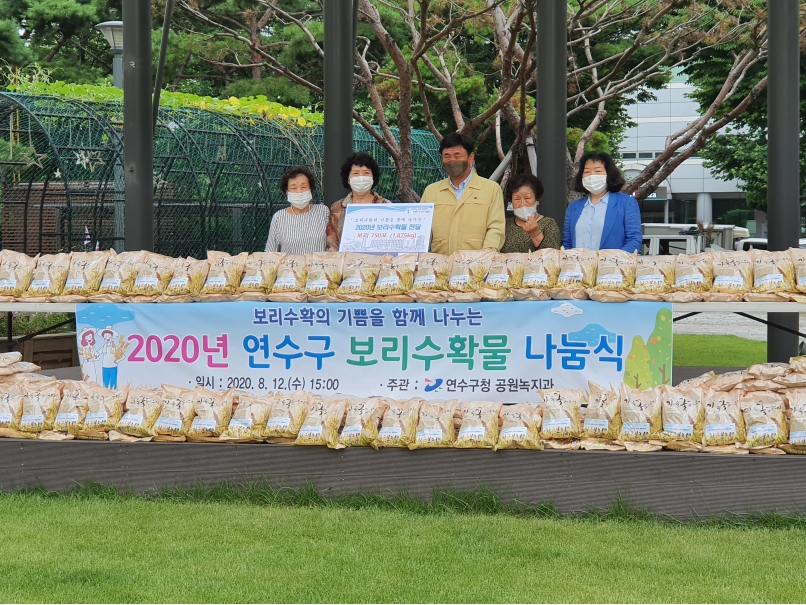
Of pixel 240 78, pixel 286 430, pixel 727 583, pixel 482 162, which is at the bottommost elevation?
pixel 727 583

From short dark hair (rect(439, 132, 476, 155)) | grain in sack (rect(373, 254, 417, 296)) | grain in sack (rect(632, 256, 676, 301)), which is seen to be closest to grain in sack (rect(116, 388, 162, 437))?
grain in sack (rect(373, 254, 417, 296))

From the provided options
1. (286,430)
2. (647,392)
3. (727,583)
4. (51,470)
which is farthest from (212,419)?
(727,583)

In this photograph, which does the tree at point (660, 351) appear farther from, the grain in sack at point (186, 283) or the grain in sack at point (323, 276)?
the grain in sack at point (186, 283)

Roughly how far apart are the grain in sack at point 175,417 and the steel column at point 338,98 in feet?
8.55

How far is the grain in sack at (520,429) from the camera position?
15.9 feet

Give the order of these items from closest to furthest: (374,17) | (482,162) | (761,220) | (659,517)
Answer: (659,517)
(374,17)
(482,162)
(761,220)

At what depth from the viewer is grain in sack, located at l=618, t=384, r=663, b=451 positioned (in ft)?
15.8

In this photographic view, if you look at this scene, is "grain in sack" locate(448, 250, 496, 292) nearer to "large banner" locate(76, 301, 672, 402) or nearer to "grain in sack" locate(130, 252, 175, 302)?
"large banner" locate(76, 301, 672, 402)

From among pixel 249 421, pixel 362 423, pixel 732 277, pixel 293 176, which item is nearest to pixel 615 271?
pixel 732 277

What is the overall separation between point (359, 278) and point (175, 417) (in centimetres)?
120

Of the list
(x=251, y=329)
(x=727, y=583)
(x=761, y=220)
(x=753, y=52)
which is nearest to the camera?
(x=727, y=583)

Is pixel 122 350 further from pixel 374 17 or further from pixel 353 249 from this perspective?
pixel 374 17

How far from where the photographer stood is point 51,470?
5.26m

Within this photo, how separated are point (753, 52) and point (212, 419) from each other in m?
9.66
